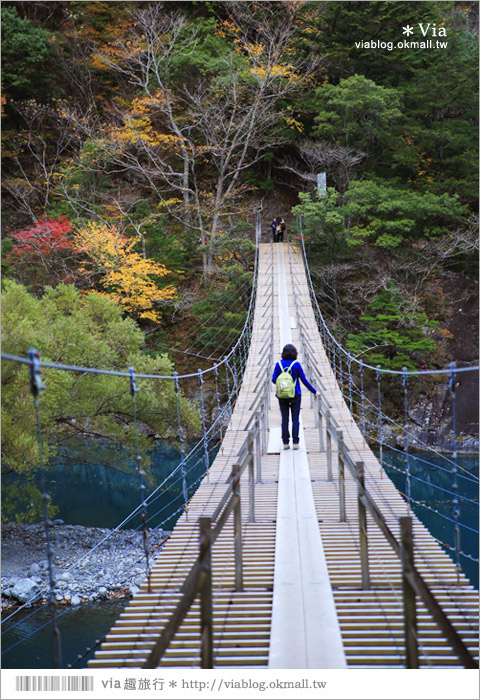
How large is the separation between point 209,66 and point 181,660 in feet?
37.2

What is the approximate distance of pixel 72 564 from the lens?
709 centimetres

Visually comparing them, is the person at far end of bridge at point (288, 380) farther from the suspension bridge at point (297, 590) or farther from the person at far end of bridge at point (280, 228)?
the person at far end of bridge at point (280, 228)

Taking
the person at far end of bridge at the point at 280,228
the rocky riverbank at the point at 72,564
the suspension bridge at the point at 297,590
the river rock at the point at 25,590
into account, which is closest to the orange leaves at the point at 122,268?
the person at far end of bridge at the point at 280,228

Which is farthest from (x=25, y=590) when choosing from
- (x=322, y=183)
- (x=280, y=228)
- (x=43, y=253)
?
(x=280, y=228)

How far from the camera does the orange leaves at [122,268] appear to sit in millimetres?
10492

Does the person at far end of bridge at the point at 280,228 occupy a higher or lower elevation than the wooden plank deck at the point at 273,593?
higher

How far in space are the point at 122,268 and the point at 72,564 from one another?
16.8 feet

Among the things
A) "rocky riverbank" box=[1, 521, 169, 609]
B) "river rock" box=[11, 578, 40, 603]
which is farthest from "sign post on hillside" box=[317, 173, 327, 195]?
"river rock" box=[11, 578, 40, 603]

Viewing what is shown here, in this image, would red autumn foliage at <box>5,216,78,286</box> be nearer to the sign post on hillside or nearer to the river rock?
the sign post on hillside

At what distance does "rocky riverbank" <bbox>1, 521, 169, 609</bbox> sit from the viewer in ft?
21.9

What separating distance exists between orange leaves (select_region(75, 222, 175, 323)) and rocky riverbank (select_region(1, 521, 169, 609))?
4.00m

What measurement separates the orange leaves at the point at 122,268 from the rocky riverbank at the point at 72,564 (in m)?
4.00

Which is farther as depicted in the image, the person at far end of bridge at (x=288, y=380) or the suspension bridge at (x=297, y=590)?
the person at far end of bridge at (x=288, y=380)

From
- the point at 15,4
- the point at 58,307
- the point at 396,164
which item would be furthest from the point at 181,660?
the point at 15,4
